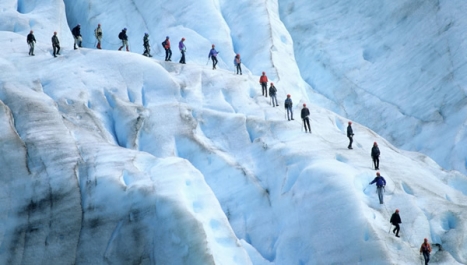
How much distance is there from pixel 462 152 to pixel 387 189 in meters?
11.1

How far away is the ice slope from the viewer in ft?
158

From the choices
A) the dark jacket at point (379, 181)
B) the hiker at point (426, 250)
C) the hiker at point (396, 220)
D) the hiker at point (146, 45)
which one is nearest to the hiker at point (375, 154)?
the dark jacket at point (379, 181)

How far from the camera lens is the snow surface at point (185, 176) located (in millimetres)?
33250

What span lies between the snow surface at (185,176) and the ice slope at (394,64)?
13.8 ft

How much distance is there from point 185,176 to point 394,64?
24.0m

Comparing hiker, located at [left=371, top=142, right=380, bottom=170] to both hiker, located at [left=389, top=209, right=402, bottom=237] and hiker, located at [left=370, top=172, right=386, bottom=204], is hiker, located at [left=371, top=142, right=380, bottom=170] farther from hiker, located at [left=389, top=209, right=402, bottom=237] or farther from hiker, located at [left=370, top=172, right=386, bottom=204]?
hiker, located at [left=389, top=209, right=402, bottom=237]

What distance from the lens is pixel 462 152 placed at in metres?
45.1

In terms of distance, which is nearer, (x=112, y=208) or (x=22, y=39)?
(x=112, y=208)

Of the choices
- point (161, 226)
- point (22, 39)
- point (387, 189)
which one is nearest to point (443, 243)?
point (387, 189)

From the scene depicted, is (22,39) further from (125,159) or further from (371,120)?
(371,120)

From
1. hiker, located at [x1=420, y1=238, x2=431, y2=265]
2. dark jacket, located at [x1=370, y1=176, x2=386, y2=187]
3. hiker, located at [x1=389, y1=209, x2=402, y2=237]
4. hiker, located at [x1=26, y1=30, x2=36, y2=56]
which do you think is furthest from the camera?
hiker, located at [x1=26, y1=30, x2=36, y2=56]

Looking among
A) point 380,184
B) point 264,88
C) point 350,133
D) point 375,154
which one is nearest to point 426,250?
point 380,184

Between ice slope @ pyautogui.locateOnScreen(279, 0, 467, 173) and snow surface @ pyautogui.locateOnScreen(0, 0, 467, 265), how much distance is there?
4218 millimetres

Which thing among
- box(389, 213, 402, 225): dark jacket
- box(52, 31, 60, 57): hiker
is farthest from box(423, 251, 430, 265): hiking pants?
box(52, 31, 60, 57): hiker
